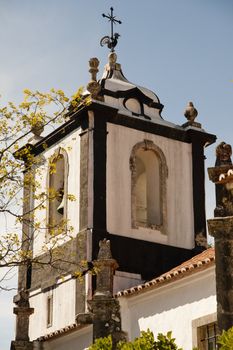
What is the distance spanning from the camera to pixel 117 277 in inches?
979

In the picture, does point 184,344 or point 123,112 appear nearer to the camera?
point 184,344

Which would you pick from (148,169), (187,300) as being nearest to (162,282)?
(187,300)

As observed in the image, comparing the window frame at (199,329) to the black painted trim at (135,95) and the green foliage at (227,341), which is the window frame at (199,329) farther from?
the black painted trim at (135,95)

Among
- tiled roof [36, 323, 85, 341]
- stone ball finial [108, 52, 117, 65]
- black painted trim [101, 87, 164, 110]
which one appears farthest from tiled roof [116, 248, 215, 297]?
stone ball finial [108, 52, 117, 65]

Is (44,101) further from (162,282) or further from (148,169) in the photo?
(148,169)

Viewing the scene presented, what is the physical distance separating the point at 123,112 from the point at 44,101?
888 centimetres

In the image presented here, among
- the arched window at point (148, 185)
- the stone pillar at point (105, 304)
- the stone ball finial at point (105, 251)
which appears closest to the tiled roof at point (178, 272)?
the stone pillar at point (105, 304)

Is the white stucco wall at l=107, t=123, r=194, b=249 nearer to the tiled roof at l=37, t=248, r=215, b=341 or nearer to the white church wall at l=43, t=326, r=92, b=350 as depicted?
the white church wall at l=43, t=326, r=92, b=350

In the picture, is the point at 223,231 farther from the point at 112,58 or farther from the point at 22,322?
the point at 112,58

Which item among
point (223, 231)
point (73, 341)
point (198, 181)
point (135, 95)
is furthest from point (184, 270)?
point (135, 95)

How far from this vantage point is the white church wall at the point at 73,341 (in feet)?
77.0

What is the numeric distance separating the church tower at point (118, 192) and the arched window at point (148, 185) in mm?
29

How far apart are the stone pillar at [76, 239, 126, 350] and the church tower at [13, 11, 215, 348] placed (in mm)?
1980

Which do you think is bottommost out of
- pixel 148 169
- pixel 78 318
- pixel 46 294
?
pixel 78 318
